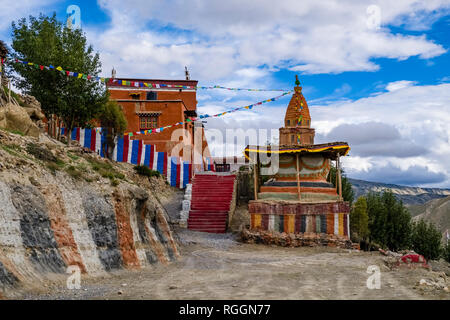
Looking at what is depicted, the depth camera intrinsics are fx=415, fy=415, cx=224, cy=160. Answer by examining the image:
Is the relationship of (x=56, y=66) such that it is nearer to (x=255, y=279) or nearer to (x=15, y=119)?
(x=15, y=119)

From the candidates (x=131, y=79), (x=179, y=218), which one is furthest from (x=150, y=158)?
(x=131, y=79)

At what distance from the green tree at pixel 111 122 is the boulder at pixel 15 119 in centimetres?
1089

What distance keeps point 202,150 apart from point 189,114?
5.47 meters

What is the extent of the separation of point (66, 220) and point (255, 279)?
16.0 feet

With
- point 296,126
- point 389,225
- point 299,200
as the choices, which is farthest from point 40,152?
point 296,126

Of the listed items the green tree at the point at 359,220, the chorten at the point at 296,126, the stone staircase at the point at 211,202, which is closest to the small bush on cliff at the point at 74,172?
the stone staircase at the point at 211,202

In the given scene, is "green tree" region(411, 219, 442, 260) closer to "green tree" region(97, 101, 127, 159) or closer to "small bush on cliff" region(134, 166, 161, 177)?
"small bush on cliff" region(134, 166, 161, 177)

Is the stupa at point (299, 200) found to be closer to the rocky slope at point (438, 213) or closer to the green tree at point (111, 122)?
the green tree at point (111, 122)

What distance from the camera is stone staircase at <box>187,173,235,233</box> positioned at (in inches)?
876

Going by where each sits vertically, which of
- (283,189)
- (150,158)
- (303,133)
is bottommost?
(283,189)

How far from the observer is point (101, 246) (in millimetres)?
10695

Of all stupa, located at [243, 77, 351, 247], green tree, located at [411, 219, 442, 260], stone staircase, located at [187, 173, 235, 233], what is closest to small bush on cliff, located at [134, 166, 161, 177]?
stone staircase, located at [187, 173, 235, 233]
